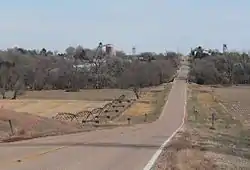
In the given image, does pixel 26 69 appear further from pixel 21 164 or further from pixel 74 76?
pixel 21 164

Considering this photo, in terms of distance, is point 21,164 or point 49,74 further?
point 49,74

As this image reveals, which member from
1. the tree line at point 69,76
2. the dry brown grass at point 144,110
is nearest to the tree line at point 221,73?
the tree line at point 69,76

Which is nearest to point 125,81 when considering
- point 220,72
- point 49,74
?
point 49,74

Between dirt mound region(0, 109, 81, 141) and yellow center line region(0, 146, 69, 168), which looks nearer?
yellow center line region(0, 146, 69, 168)

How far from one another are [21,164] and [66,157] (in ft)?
8.86

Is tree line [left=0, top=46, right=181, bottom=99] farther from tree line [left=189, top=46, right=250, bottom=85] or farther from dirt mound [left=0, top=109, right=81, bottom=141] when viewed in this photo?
dirt mound [left=0, top=109, right=81, bottom=141]

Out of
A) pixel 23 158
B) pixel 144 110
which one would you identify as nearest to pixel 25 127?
pixel 23 158

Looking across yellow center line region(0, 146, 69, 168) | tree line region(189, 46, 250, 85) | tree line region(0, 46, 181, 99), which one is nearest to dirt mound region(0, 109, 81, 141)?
yellow center line region(0, 146, 69, 168)

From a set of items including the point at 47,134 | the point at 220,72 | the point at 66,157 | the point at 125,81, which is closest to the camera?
the point at 66,157

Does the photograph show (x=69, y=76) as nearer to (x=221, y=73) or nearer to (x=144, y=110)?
(x=221, y=73)

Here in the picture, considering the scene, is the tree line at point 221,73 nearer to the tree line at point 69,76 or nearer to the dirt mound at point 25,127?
the tree line at point 69,76

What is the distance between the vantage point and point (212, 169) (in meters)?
16.2

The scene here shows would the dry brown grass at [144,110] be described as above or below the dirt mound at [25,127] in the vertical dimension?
below

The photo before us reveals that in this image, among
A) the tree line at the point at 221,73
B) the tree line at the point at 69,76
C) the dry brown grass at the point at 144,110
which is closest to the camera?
the dry brown grass at the point at 144,110
